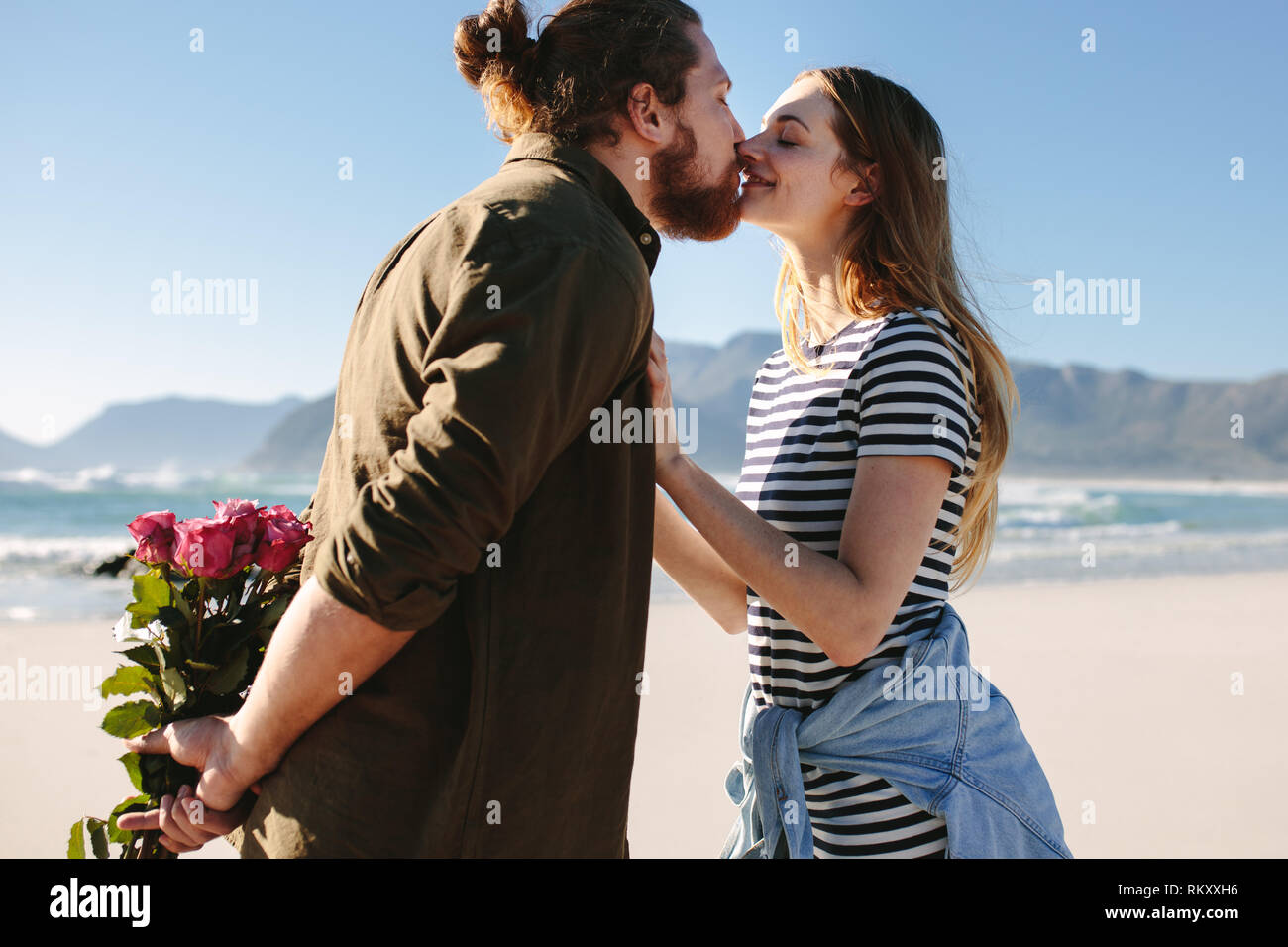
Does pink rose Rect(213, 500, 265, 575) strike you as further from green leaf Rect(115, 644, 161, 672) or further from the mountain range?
the mountain range

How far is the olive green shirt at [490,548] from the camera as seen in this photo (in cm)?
118

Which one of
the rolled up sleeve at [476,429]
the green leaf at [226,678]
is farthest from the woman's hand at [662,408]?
the green leaf at [226,678]

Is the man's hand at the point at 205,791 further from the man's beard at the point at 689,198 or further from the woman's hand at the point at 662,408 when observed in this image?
the man's beard at the point at 689,198

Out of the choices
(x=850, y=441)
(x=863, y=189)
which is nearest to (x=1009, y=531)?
(x=863, y=189)

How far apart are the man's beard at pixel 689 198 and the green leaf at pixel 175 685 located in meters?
1.27

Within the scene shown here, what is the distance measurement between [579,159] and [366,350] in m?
0.49

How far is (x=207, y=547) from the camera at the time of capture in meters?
1.58

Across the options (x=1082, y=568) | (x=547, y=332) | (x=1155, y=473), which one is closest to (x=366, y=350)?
(x=547, y=332)

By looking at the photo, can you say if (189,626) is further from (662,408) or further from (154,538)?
(662,408)

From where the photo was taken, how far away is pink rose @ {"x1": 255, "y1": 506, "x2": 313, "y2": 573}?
1589 millimetres

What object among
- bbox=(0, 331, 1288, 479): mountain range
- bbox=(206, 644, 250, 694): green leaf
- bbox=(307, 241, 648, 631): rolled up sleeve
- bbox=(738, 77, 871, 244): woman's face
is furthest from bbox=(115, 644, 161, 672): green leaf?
bbox=(0, 331, 1288, 479): mountain range

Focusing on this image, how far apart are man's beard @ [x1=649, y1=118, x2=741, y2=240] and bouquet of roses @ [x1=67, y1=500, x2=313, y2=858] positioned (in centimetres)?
97

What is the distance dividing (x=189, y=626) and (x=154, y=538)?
0.17 meters

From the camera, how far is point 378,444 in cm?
135
